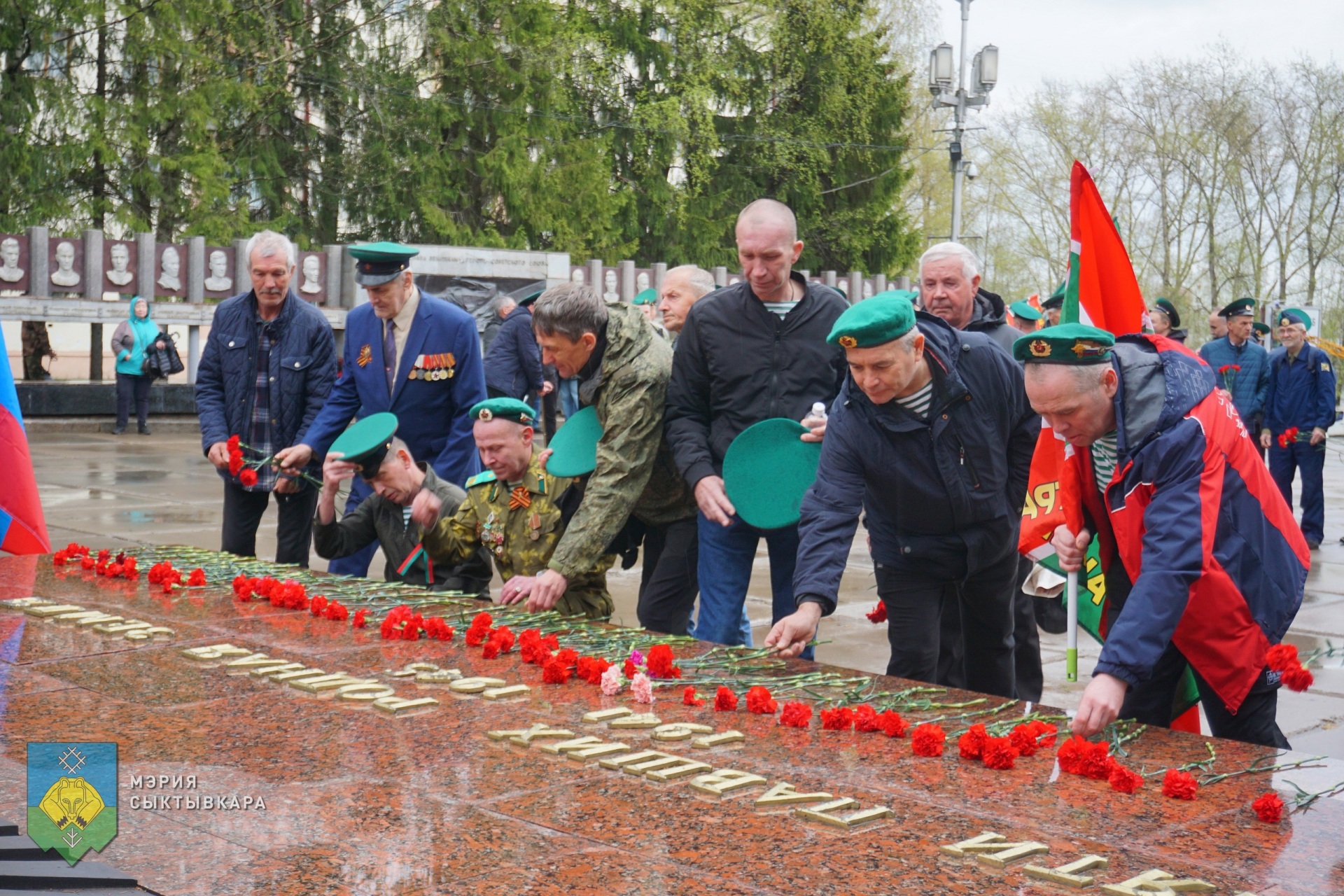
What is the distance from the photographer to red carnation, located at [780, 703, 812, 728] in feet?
10.9

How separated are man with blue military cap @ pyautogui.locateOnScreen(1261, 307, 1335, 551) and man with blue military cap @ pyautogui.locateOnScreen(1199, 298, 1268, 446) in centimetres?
7

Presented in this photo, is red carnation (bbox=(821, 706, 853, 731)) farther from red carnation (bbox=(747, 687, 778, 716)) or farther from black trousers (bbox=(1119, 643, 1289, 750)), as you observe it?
black trousers (bbox=(1119, 643, 1289, 750))

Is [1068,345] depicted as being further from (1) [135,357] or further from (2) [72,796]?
(1) [135,357]

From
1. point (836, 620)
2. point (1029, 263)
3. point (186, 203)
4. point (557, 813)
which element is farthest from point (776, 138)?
point (557, 813)

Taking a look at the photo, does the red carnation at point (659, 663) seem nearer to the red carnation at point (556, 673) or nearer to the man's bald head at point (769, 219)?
the red carnation at point (556, 673)

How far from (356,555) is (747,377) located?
2.19m

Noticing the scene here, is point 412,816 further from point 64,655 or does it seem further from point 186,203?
point 186,203

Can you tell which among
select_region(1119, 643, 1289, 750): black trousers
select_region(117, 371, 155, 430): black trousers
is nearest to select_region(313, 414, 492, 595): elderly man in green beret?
select_region(1119, 643, 1289, 750): black trousers

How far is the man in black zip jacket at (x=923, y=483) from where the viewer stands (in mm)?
3846

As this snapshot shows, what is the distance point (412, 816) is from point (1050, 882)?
1.16 metres

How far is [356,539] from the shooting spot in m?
5.62

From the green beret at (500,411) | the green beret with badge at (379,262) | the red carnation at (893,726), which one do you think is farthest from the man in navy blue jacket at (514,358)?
the red carnation at (893,726)

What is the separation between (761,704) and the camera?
3473 millimetres

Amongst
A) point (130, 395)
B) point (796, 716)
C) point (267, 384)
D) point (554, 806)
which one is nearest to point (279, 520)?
point (267, 384)
